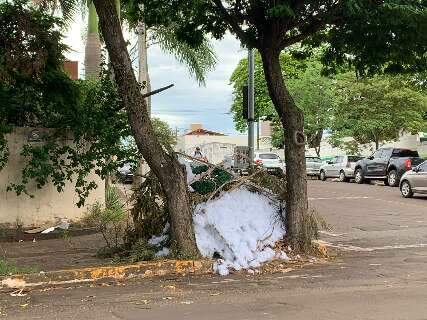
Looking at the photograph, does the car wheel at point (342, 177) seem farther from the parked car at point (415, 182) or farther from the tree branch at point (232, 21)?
the tree branch at point (232, 21)

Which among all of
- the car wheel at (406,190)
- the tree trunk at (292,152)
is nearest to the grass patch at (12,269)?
the tree trunk at (292,152)

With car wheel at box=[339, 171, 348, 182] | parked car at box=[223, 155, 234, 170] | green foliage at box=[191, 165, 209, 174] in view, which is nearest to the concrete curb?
green foliage at box=[191, 165, 209, 174]

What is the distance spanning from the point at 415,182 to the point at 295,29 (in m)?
11.7

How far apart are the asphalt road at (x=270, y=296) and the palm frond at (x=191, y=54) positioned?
40.8 ft

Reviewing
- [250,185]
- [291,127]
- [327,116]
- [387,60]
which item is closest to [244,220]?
[250,185]

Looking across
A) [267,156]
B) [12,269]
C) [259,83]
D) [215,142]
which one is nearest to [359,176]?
[267,156]

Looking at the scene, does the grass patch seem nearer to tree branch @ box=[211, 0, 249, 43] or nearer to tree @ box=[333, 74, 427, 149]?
tree branch @ box=[211, 0, 249, 43]

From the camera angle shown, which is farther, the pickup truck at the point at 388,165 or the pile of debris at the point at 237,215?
the pickup truck at the point at 388,165

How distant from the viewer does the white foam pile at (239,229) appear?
29.7 feet

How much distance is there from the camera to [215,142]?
50.5 m

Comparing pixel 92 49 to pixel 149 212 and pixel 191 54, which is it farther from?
pixel 149 212

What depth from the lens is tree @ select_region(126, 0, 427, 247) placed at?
9.30 meters

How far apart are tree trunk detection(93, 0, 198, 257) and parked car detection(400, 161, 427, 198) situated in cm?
1390

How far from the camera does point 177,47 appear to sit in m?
21.6
